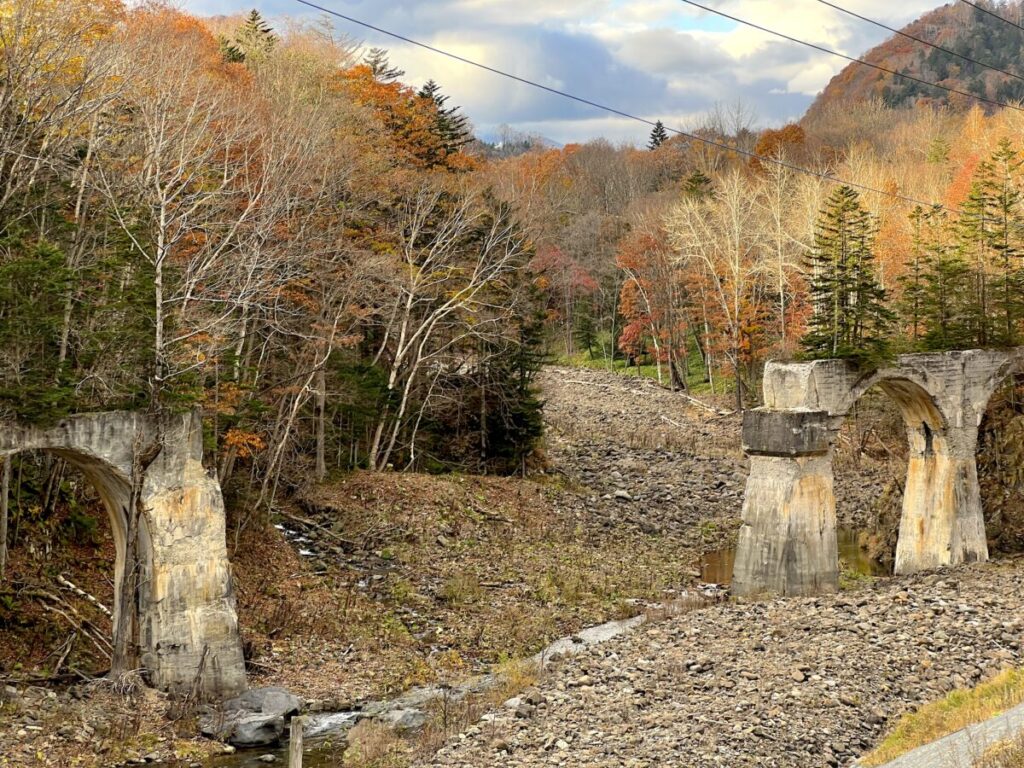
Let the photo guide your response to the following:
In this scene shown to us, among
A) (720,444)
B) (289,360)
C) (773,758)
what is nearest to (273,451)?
(289,360)

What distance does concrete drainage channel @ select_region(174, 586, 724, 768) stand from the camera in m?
14.8

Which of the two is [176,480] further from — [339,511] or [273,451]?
[339,511]

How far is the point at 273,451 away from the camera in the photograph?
24.6 metres

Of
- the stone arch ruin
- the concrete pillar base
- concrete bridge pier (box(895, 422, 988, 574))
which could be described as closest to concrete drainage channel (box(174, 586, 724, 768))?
the concrete pillar base

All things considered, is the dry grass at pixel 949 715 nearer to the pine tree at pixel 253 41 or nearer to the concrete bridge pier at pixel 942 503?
the concrete bridge pier at pixel 942 503

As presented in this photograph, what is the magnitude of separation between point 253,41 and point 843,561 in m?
30.8

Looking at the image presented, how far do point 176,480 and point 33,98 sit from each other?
22.0 ft

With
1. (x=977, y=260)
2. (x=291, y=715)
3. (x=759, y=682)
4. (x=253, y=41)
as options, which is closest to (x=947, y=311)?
(x=977, y=260)

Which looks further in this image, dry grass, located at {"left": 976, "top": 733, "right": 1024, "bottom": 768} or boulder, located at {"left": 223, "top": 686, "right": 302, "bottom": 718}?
boulder, located at {"left": 223, "top": 686, "right": 302, "bottom": 718}

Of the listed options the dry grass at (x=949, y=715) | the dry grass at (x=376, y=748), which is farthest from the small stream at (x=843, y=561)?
the dry grass at (x=376, y=748)

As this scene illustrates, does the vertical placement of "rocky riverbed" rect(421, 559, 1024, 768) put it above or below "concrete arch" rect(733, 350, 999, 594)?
below

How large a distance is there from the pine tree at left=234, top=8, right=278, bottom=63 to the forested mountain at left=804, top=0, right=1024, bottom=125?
242 feet

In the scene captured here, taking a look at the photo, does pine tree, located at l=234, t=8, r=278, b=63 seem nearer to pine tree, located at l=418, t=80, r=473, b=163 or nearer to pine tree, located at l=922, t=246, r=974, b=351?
pine tree, located at l=418, t=80, r=473, b=163

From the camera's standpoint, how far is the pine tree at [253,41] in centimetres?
4072
